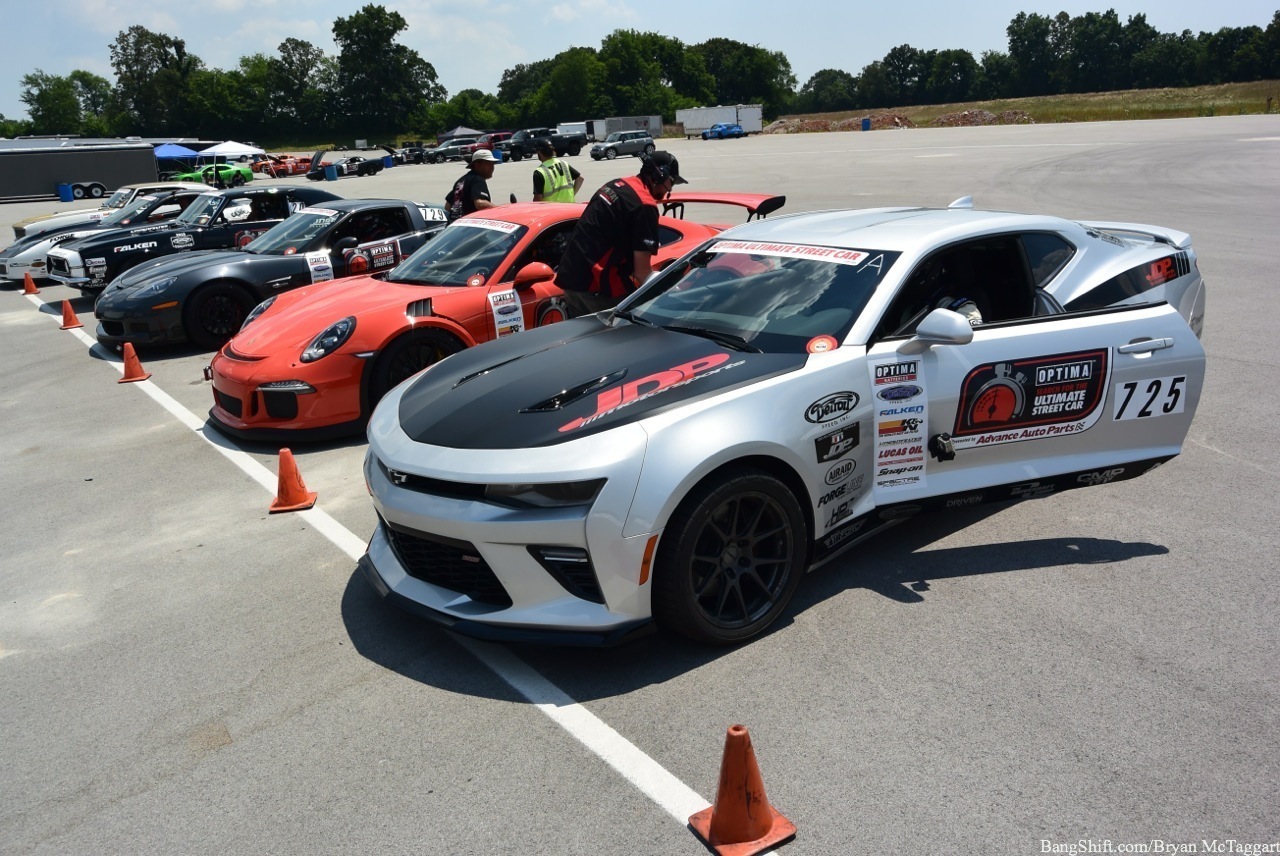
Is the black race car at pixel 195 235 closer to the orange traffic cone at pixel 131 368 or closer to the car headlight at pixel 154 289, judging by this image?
the car headlight at pixel 154 289

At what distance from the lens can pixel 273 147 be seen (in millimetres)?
105125

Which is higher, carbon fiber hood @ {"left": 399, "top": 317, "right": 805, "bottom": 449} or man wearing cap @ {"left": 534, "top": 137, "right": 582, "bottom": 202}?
man wearing cap @ {"left": 534, "top": 137, "right": 582, "bottom": 202}

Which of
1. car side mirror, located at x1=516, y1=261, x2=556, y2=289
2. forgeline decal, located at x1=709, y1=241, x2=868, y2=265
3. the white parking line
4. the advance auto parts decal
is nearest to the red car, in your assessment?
car side mirror, located at x1=516, y1=261, x2=556, y2=289

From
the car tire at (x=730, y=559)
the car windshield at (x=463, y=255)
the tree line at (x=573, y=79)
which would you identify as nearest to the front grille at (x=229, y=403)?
the car windshield at (x=463, y=255)

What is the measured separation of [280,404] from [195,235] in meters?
7.60

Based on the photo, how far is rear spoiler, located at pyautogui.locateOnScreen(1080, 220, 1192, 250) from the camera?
217 inches

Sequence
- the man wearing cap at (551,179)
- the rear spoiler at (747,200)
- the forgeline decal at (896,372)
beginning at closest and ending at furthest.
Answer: the forgeline decal at (896,372) < the rear spoiler at (747,200) < the man wearing cap at (551,179)

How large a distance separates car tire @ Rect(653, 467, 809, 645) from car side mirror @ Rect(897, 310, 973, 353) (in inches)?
35.5

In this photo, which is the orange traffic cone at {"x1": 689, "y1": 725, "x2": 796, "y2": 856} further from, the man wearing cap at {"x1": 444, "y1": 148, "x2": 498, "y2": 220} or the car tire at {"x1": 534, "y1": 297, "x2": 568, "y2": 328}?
the man wearing cap at {"x1": 444, "y1": 148, "x2": 498, "y2": 220}

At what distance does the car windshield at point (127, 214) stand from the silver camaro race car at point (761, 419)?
13901mm

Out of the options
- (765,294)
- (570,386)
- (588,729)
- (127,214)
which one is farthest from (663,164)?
(127,214)

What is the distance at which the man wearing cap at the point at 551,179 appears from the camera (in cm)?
1043

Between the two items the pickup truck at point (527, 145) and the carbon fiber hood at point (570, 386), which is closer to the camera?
the carbon fiber hood at point (570, 386)

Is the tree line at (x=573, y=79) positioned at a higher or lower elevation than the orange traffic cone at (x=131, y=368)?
higher
